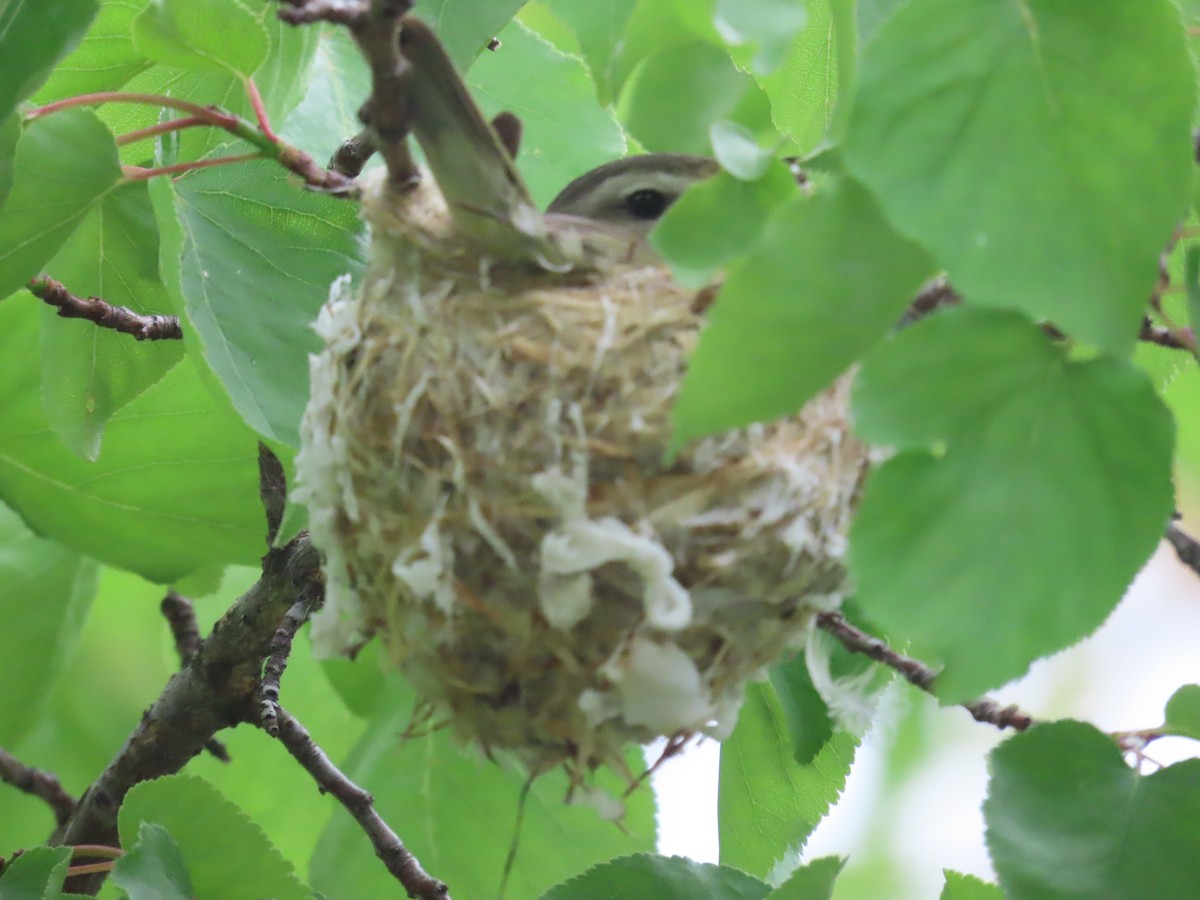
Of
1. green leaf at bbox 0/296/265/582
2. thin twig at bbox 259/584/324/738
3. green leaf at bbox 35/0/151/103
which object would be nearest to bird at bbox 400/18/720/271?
green leaf at bbox 35/0/151/103

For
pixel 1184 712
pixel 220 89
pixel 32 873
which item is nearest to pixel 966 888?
pixel 1184 712

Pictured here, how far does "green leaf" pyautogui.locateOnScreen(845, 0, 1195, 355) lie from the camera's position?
102cm

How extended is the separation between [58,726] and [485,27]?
2.69m

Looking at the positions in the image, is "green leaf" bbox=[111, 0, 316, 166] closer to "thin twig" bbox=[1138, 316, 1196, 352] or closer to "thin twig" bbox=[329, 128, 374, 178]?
"thin twig" bbox=[329, 128, 374, 178]

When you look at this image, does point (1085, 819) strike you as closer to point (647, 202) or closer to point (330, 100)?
point (647, 202)

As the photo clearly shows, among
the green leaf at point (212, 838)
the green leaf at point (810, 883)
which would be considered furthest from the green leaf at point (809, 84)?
the green leaf at point (212, 838)

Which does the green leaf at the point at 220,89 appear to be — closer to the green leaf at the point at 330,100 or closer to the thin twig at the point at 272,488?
the green leaf at the point at 330,100

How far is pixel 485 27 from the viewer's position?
170cm

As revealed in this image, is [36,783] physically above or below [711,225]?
below

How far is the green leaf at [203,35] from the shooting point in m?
1.57

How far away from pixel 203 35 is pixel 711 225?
2.62ft

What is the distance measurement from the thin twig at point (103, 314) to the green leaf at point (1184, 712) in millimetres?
1422

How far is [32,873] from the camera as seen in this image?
5.58 ft

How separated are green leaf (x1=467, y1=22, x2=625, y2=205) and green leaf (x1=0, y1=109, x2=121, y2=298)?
3.03ft
